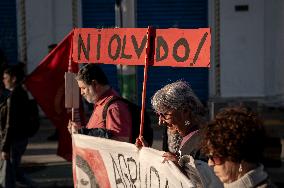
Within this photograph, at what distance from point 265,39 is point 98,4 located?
11.9 feet

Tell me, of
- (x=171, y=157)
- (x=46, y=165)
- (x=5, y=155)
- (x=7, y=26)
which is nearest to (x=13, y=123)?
(x=5, y=155)

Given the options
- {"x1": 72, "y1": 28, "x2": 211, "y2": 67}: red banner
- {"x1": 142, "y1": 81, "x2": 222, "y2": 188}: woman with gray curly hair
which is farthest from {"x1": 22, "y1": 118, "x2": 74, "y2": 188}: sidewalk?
{"x1": 142, "y1": 81, "x2": 222, "y2": 188}: woman with gray curly hair

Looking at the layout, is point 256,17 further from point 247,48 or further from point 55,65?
point 55,65

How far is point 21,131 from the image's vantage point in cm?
830

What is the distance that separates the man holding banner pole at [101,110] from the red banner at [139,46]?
0.54 feet

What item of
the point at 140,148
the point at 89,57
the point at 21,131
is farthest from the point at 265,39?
the point at 140,148

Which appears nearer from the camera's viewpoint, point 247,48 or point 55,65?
point 55,65

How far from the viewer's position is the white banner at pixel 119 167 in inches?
152

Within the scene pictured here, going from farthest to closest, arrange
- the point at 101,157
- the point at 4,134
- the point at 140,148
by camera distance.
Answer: the point at 4,134 → the point at 101,157 → the point at 140,148

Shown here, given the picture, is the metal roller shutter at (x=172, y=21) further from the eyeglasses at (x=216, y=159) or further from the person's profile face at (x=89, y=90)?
the eyeglasses at (x=216, y=159)

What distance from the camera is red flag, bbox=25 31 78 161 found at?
24.3ft

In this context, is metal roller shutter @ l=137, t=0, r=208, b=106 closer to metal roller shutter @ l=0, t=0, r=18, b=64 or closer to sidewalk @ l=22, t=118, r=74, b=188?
metal roller shutter @ l=0, t=0, r=18, b=64

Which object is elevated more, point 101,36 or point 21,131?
point 101,36

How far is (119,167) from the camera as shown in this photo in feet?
15.0
